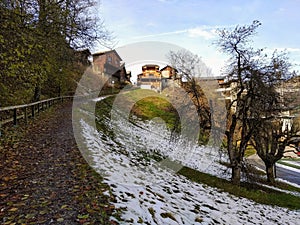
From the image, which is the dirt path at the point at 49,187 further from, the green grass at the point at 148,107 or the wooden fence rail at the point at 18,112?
the green grass at the point at 148,107

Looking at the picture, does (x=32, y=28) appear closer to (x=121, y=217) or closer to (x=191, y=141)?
(x=121, y=217)

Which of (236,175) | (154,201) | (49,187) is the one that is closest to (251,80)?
(236,175)

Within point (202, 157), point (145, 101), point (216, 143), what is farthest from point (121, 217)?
point (145, 101)

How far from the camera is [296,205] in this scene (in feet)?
36.1

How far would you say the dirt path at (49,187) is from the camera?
3303mm

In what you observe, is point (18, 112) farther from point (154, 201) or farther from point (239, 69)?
point (239, 69)

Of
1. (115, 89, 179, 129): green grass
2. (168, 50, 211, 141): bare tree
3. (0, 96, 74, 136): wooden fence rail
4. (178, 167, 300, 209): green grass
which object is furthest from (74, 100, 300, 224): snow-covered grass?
(115, 89, 179, 129): green grass

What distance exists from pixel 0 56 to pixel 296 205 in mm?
13656

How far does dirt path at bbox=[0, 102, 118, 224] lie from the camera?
3.30 meters

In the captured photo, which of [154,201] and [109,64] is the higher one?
[109,64]

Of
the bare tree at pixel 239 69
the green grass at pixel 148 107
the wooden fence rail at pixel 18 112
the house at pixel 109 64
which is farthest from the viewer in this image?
the house at pixel 109 64

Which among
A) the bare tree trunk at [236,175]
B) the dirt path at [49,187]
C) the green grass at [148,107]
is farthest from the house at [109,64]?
the dirt path at [49,187]

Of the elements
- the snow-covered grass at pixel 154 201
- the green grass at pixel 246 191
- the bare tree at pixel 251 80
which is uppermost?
the bare tree at pixel 251 80

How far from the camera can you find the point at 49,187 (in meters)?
4.25
